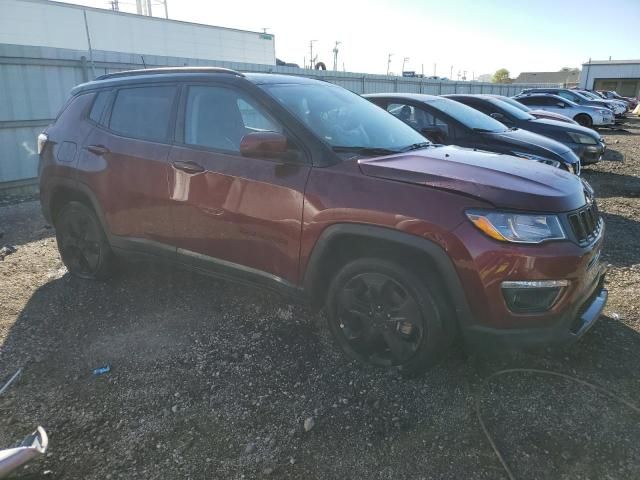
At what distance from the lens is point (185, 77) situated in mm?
3535

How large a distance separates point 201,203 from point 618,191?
7.79m

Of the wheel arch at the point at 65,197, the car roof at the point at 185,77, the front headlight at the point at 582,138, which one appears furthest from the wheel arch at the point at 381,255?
the front headlight at the point at 582,138

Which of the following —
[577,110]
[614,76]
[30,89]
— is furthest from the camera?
[614,76]

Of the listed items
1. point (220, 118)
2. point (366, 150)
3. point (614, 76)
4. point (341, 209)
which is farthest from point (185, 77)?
point (614, 76)

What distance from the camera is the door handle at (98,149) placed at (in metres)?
3.84

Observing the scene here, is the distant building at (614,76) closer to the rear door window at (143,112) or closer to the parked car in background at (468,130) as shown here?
the parked car in background at (468,130)

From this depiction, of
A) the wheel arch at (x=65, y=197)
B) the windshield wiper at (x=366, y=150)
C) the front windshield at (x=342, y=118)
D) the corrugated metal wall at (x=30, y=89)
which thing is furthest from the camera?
the corrugated metal wall at (x=30, y=89)

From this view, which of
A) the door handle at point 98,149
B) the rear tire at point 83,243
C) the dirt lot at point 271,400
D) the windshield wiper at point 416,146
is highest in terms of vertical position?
the windshield wiper at point 416,146

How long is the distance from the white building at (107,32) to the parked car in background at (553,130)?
1528cm

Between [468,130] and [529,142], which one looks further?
[529,142]

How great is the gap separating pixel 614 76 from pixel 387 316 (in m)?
61.1

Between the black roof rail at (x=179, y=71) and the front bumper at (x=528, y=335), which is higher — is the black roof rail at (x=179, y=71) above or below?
above

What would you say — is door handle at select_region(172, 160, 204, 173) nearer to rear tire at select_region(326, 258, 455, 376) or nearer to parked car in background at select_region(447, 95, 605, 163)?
rear tire at select_region(326, 258, 455, 376)

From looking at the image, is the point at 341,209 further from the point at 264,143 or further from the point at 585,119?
the point at 585,119
